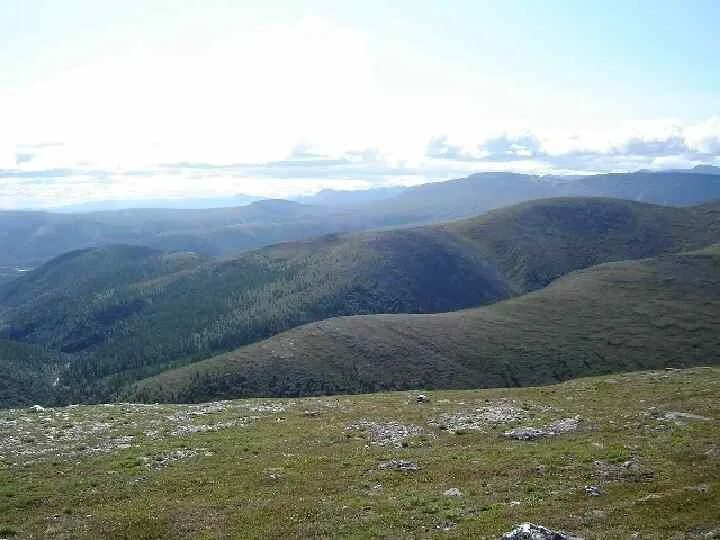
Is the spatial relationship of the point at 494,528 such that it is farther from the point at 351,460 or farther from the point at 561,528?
the point at 351,460

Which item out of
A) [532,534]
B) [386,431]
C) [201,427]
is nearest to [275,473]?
[386,431]

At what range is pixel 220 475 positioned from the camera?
116 ft

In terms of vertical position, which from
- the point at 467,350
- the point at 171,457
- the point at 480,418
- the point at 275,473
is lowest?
the point at 467,350

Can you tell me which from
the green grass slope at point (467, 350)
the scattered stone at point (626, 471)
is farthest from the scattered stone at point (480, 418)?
the green grass slope at point (467, 350)

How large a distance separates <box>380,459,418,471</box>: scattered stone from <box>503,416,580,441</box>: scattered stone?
389 inches

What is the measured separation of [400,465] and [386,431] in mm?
9942

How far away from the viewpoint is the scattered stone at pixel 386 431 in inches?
1675

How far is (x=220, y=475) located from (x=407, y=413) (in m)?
21.8

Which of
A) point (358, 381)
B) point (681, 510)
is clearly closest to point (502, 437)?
point (681, 510)

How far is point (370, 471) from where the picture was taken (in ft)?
115

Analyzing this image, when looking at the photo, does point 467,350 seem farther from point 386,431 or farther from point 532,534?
point 532,534

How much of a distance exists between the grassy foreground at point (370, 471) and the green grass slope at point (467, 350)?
204 feet

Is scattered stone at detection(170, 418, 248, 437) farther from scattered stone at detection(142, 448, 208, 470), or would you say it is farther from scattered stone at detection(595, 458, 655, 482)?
scattered stone at detection(595, 458, 655, 482)

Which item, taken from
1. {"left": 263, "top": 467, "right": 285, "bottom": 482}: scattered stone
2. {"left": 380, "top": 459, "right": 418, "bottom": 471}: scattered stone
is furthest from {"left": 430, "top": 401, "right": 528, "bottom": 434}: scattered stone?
{"left": 263, "top": 467, "right": 285, "bottom": 482}: scattered stone
